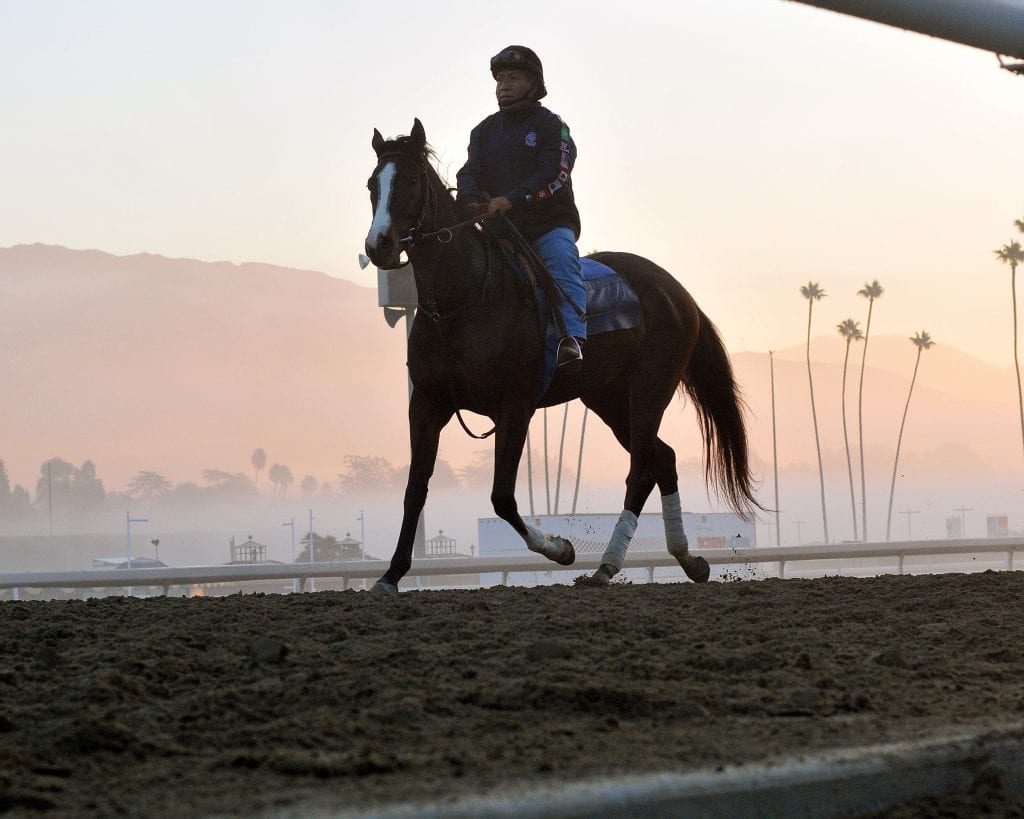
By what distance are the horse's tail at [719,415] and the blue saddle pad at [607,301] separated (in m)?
1.44

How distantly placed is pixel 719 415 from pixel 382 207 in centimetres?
428

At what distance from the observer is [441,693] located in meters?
4.36

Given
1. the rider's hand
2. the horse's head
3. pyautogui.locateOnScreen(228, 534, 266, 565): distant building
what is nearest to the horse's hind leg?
the rider's hand

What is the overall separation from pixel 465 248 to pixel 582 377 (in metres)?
1.37

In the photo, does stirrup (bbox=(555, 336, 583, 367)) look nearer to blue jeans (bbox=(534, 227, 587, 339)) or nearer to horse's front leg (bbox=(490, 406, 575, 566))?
blue jeans (bbox=(534, 227, 587, 339))

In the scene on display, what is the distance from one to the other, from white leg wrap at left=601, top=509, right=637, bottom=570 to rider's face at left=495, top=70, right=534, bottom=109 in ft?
9.37

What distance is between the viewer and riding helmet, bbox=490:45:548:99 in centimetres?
918

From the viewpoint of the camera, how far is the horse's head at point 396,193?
7.89m

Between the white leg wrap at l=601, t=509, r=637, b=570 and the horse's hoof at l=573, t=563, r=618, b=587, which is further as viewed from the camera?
the white leg wrap at l=601, t=509, r=637, b=570

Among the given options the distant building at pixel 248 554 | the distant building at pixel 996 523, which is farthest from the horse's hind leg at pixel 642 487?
the distant building at pixel 996 523

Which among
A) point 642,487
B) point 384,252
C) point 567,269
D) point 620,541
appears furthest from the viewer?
point 642,487

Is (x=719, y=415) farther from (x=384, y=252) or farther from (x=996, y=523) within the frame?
(x=996, y=523)

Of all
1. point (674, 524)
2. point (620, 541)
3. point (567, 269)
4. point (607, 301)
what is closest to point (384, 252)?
point (567, 269)

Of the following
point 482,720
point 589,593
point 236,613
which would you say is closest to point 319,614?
point 236,613
